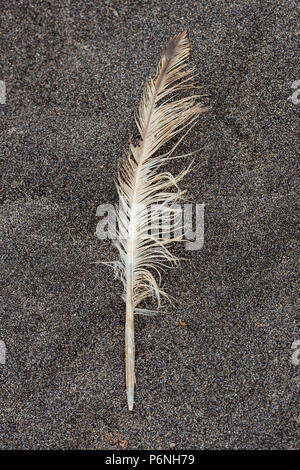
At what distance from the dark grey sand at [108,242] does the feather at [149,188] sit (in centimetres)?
6

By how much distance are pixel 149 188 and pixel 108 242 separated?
0.35 metres

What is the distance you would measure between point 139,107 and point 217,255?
0.87 metres

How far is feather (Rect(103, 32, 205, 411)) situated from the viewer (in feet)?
6.67

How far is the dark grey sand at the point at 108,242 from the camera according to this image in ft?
6.72

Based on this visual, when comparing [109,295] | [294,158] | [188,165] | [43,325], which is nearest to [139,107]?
[188,165]

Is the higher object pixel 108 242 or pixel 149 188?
pixel 149 188

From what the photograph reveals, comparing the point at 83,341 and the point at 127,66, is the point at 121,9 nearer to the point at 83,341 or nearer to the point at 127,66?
the point at 127,66

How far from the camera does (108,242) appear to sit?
2107 millimetres

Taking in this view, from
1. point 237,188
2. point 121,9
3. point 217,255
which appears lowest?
point 217,255

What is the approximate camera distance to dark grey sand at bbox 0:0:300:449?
2049 millimetres

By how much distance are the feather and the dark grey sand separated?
60 mm

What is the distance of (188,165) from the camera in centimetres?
210

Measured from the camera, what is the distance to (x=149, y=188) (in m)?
2.07

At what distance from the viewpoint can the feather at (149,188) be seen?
2.03 meters
